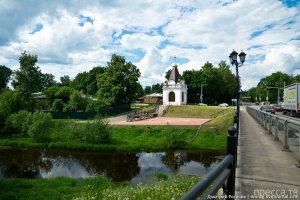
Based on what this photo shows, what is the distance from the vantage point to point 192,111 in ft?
192

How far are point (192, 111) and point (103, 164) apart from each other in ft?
114

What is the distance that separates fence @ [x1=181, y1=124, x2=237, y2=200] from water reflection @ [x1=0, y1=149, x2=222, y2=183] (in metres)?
16.1

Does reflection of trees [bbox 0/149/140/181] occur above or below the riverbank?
below

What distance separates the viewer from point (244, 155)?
9648mm

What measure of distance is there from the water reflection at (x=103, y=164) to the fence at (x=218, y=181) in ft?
52.8

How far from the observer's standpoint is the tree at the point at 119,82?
61.4 m

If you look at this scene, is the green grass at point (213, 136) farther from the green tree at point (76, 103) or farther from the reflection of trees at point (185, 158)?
the green tree at point (76, 103)

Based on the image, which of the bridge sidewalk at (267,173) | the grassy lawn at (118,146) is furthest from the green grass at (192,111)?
the bridge sidewalk at (267,173)

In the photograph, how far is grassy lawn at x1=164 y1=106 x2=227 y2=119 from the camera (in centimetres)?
5606

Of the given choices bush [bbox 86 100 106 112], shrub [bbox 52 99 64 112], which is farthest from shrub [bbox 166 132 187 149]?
shrub [bbox 52 99 64 112]

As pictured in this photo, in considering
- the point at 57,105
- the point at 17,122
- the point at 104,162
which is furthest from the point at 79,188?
the point at 57,105

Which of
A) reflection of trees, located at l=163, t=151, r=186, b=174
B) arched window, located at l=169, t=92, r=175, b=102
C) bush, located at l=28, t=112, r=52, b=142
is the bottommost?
reflection of trees, located at l=163, t=151, r=186, b=174

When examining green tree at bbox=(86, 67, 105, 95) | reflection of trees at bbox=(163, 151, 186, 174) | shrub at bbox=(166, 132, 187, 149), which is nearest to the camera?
reflection of trees at bbox=(163, 151, 186, 174)

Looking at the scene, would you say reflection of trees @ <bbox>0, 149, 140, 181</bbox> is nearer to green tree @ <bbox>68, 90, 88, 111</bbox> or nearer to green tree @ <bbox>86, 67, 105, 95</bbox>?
green tree @ <bbox>68, 90, 88, 111</bbox>
